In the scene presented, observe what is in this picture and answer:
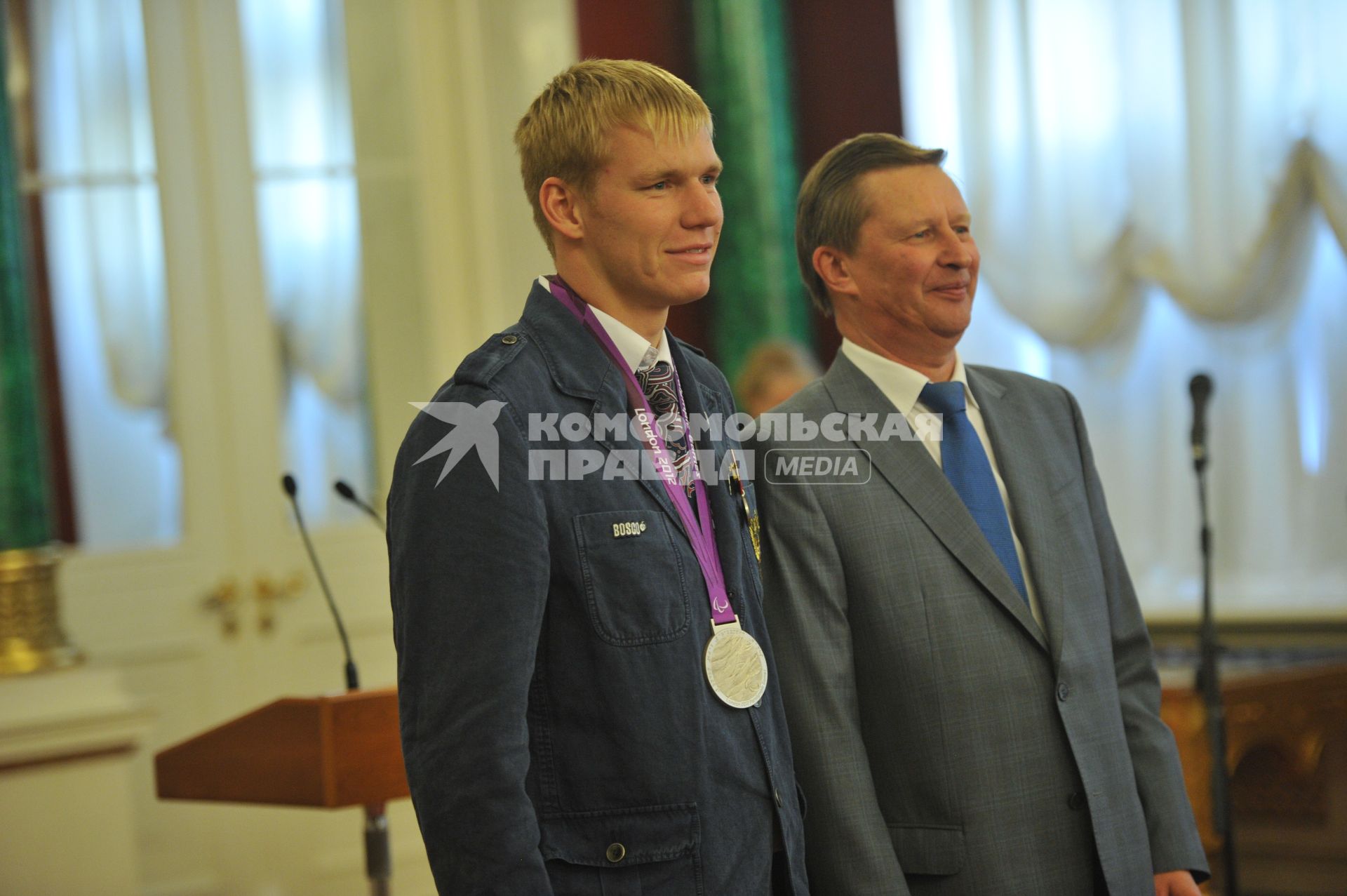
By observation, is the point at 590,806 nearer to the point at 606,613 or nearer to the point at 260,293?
the point at 606,613

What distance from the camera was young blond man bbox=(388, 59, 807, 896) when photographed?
4.36 feet

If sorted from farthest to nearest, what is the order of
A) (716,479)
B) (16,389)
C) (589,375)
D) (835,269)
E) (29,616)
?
(16,389)
(29,616)
(835,269)
(716,479)
(589,375)

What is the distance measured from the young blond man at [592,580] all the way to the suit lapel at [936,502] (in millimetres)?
291

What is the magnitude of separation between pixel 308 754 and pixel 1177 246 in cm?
290

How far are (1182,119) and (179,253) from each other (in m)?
3.18

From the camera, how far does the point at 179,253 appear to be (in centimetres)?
449

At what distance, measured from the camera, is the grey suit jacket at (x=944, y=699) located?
1.70 metres

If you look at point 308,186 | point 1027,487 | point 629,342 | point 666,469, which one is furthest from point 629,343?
point 308,186

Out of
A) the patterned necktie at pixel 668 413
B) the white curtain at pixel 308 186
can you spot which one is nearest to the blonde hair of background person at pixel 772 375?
the white curtain at pixel 308 186

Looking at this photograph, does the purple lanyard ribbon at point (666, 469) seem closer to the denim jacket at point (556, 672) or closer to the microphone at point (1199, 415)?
the denim jacket at point (556, 672)

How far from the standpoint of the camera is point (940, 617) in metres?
1.75

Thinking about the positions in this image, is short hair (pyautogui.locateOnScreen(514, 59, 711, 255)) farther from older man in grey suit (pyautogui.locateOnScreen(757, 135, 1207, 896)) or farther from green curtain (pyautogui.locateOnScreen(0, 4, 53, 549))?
green curtain (pyautogui.locateOnScreen(0, 4, 53, 549))

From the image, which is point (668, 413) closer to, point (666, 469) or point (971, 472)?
point (666, 469)

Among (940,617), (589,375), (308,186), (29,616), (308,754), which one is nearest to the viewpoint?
(589,375)
